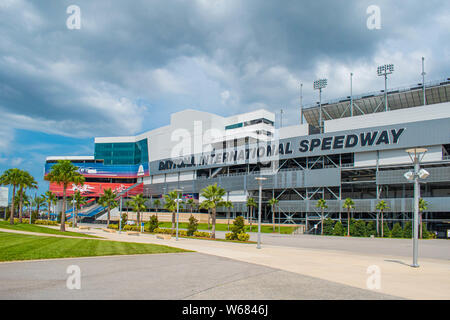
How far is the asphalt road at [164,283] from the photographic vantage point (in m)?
11.0

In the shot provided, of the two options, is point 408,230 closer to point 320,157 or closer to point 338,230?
point 338,230

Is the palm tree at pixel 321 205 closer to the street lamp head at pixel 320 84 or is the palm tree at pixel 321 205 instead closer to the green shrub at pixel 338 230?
the green shrub at pixel 338 230

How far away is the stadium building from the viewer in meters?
66.0

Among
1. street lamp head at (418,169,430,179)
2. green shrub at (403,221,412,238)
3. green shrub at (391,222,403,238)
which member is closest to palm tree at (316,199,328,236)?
green shrub at (391,222,403,238)

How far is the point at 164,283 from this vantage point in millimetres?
13000

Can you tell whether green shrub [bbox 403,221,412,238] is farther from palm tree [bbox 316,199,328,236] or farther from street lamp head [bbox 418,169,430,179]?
street lamp head [bbox 418,169,430,179]

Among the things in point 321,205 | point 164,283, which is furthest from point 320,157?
point 164,283

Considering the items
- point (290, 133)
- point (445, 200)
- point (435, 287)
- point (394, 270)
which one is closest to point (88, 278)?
point (435, 287)

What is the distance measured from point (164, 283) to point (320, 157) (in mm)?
71108

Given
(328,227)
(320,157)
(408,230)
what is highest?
(320,157)

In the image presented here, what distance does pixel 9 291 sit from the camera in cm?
1106

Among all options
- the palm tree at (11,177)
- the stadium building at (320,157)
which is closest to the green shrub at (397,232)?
the stadium building at (320,157)
